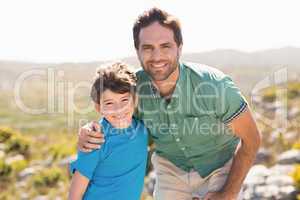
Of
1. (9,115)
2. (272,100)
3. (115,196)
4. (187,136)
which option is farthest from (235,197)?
(9,115)

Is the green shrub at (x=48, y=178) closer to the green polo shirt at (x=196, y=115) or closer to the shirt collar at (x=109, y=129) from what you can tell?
the green polo shirt at (x=196, y=115)

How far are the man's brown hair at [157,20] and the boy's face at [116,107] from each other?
55cm

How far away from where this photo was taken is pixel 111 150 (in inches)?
120

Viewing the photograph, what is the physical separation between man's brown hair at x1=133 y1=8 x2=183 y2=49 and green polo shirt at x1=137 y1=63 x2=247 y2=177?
0.19 meters

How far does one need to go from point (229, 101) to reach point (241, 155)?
38 cm

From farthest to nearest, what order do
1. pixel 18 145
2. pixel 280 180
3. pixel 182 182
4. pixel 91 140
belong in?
pixel 18 145
pixel 280 180
pixel 182 182
pixel 91 140

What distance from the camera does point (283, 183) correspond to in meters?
5.76

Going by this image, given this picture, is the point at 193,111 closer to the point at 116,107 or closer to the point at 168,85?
the point at 168,85

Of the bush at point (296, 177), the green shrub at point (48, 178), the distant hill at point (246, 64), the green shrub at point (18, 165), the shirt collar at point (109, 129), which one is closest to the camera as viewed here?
the shirt collar at point (109, 129)

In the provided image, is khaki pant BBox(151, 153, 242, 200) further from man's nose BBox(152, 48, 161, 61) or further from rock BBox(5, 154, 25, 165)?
rock BBox(5, 154, 25, 165)

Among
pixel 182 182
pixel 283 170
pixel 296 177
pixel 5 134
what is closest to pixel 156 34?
pixel 182 182

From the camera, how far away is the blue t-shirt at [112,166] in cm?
297

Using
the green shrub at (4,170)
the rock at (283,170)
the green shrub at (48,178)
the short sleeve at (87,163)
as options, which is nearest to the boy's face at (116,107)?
the short sleeve at (87,163)

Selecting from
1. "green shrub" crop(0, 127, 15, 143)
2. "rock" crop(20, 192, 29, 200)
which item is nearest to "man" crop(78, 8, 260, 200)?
"rock" crop(20, 192, 29, 200)
